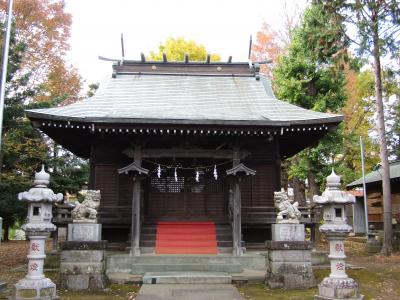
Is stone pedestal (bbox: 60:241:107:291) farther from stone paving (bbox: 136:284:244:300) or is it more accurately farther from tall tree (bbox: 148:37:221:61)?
tall tree (bbox: 148:37:221:61)

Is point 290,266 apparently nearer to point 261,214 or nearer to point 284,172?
point 261,214

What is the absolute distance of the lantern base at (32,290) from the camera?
A: 7.88 m

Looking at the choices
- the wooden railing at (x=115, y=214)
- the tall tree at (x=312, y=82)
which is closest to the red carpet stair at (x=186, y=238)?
the wooden railing at (x=115, y=214)

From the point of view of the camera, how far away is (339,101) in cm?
1955

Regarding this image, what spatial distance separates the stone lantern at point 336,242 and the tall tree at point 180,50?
1007 inches

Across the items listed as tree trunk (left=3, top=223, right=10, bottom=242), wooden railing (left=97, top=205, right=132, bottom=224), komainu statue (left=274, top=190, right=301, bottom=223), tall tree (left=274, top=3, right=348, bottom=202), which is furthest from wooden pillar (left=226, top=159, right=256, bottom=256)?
tree trunk (left=3, top=223, right=10, bottom=242)

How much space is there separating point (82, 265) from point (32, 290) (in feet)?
6.16

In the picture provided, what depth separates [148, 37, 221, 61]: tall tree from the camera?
32.4m

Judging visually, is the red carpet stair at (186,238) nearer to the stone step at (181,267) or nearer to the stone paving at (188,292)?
the stone step at (181,267)

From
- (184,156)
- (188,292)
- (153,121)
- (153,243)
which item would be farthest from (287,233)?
(153,121)

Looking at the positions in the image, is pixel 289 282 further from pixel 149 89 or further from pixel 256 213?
pixel 149 89

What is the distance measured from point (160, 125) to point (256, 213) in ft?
15.6

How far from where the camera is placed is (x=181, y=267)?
1119 centimetres

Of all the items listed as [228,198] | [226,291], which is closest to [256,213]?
[228,198]
